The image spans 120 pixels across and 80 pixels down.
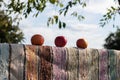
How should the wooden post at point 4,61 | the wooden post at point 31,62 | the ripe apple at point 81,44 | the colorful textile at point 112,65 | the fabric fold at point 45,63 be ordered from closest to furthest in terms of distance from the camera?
the wooden post at point 4,61 → the wooden post at point 31,62 → the fabric fold at point 45,63 → the ripe apple at point 81,44 → the colorful textile at point 112,65

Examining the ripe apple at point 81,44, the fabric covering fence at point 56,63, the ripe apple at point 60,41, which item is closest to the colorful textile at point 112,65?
the fabric covering fence at point 56,63

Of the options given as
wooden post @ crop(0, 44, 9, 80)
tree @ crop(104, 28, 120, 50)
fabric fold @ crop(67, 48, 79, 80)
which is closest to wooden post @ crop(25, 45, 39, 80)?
wooden post @ crop(0, 44, 9, 80)

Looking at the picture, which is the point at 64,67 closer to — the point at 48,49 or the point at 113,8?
the point at 48,49

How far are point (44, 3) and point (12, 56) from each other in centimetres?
259

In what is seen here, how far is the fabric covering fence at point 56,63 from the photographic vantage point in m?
5.80

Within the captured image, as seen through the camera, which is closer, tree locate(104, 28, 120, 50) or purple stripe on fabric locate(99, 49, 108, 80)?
purple stripe on fabric locate(99, 49, 108, 80)

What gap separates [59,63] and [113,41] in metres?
40.3

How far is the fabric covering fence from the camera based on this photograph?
5.80 m

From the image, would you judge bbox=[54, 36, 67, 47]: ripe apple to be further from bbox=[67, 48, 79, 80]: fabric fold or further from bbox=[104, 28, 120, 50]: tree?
bbox=[104, 28, 120, 50]: tree

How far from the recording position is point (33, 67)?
20.2ft

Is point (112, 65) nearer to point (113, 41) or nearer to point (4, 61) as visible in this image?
point (4, 61)

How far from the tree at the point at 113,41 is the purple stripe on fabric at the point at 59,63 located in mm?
38683

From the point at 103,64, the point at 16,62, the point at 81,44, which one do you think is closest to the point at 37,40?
the point at 16,62

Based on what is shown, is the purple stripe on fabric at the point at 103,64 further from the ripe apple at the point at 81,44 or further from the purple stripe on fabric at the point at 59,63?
the purple stripe on fabric at the point at 59,63
